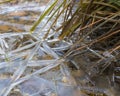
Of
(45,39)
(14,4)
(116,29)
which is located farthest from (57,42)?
(14,4)

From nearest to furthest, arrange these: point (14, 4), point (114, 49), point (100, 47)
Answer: point (114, 49), point (100, 47), point (14, 4)

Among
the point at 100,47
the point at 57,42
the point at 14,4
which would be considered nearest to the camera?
the point at 100,47

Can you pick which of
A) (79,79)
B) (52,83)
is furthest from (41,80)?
(79,79)

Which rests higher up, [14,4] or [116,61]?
[14,4]

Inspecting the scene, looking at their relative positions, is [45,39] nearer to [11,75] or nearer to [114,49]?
[11,75]

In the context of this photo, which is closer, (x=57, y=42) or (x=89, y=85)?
(x=89, y=85)

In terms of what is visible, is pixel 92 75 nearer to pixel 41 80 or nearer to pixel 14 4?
pixel 41 80
